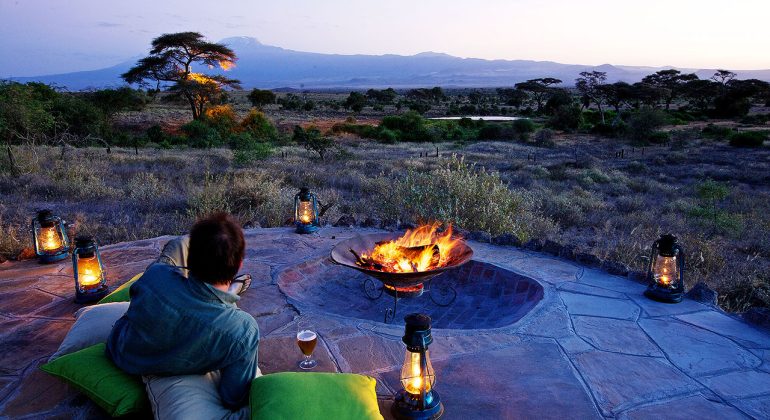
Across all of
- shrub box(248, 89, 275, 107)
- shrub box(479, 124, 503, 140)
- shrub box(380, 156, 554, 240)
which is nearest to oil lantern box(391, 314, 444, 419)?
shrub box(380, 156, 554, 240)

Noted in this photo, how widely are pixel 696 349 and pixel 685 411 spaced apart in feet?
2.87

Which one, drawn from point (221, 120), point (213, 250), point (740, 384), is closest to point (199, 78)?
point (221, 120)

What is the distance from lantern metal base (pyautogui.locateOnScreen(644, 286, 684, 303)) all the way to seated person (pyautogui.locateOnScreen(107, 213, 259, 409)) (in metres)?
3.47

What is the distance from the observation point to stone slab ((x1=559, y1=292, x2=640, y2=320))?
162 inches

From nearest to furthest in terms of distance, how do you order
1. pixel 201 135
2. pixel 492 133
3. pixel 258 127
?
pixel 201 135 < pixel 258 127 < pixel 492 133

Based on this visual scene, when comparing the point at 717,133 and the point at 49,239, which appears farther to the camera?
the point at 717,133

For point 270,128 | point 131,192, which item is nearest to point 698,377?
point 131,192

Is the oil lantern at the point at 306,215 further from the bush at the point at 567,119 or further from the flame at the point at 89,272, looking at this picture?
the bush at the point at 567,119

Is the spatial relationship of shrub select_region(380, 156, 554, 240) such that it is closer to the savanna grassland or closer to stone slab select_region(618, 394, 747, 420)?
the savanna grassland

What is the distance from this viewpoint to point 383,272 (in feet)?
14.0

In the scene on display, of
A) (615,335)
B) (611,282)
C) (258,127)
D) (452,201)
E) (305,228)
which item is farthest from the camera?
(258,127)

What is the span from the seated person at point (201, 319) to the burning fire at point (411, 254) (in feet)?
6.70

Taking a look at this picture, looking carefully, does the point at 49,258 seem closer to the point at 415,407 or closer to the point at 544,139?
the point at 415,407

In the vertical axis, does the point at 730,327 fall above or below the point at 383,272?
below
